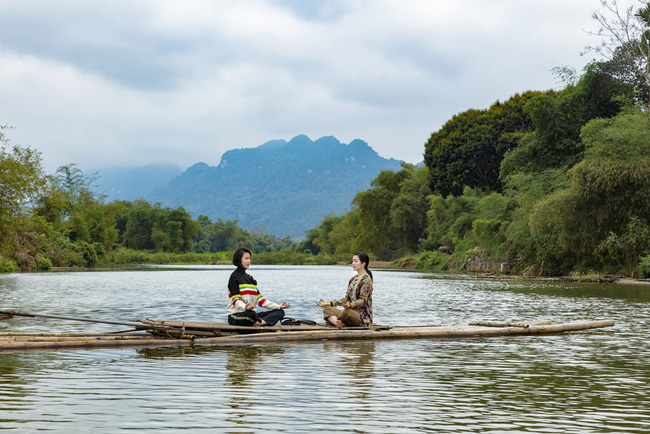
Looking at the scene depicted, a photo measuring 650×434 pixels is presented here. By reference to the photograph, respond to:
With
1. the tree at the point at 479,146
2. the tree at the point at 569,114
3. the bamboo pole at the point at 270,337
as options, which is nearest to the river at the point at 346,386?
the bamboo pole at the point at 270,337

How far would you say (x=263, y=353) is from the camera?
10.0 metres

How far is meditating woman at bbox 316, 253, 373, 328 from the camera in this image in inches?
433

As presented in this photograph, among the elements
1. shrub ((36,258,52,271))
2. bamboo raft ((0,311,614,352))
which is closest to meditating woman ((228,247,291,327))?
bamboo raft ((0,311,614,352))

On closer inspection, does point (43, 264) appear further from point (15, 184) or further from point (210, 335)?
point (210, 335)

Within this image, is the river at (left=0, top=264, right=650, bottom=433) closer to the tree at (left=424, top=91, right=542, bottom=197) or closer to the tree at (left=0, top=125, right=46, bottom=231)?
the tree at (left=0, top=125, right=46, bottom=231)

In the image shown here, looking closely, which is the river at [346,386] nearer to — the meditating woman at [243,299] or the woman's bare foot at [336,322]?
the meditating woman at [243,299]

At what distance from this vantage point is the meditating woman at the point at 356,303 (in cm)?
1100

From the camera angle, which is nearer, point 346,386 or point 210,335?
point 346,386

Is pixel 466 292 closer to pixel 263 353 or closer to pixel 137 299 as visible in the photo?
pixel 137 299

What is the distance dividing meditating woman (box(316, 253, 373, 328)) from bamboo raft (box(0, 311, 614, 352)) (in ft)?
0.74

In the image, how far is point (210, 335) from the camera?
33.9 feet

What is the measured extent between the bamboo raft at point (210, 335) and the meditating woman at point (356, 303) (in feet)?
0.74

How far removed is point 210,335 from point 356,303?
2399 millimetres

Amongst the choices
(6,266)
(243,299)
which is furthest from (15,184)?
(243,299)
